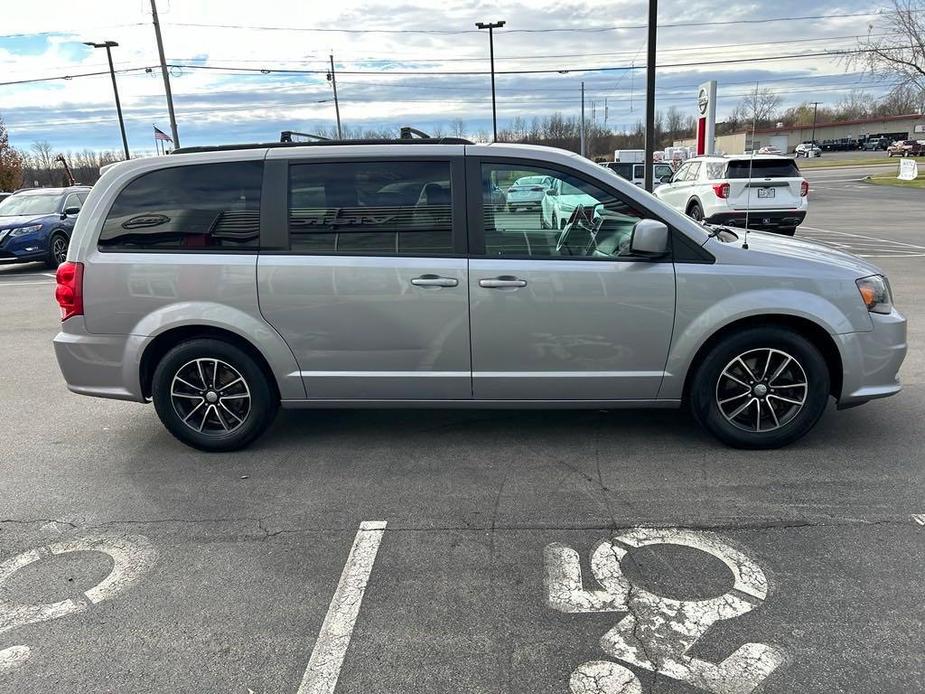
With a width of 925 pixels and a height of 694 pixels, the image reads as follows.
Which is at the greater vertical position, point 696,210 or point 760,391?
point 696,210

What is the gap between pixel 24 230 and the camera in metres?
13.8

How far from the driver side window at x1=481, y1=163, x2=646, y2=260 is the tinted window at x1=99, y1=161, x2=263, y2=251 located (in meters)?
1.48

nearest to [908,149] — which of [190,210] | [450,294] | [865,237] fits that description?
[865,237]

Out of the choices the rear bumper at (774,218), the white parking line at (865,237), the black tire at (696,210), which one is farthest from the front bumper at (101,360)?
the black tire at (696,210)

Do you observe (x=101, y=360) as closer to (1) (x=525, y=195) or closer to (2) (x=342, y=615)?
(2) (x=342, y=615)

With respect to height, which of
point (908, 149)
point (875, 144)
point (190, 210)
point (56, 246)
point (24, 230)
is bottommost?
point (56, 246)

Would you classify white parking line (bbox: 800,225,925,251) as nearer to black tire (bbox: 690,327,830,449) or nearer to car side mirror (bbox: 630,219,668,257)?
black tire (bbox: 690,327,830,449)

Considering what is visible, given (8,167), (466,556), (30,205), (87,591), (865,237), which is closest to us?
(87,591)

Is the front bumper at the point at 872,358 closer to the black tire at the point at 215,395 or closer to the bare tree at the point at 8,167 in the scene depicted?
the black tire at the point at 215,395

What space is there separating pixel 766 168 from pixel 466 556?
14.7 meters

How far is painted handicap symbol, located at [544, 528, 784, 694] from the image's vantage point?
7.89 feet

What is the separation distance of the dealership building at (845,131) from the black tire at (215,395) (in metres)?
99.2

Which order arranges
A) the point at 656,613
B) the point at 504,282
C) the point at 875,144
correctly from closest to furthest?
the point at 656,613
the point at 504,282
the point at 875,144

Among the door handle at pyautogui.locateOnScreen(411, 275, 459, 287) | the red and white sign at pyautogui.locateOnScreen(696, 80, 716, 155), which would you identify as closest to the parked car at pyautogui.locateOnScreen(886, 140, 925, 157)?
the red and white sign at pyautogui.locateOnScreen(696, 80, 716, 155)
